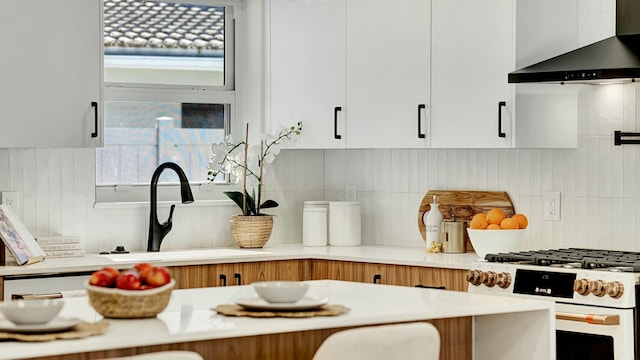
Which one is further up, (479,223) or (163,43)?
(163,43)

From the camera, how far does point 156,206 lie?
4.65 meters

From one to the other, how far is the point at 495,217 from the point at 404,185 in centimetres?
82

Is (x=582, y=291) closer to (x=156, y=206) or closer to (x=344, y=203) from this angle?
(x=344, y=203)

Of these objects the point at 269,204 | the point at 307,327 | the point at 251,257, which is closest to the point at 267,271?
the point at 251,257

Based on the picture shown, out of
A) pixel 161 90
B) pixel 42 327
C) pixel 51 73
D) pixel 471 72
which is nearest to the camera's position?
pixel 42 327

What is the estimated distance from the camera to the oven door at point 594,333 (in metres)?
3.37

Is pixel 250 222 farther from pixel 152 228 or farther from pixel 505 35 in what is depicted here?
pixel 505 35

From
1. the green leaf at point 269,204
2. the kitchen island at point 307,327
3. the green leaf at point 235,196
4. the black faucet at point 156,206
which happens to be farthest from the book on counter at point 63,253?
the kitchen island at point 307,327

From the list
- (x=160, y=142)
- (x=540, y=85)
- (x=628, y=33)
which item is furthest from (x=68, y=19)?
(x=628, y=33)

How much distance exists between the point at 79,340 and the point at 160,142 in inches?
110

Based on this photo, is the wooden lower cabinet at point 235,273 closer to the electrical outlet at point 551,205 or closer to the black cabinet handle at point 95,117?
the black cabinet handle at point 95,117

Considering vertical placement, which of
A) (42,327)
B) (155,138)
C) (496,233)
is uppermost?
(155,138)

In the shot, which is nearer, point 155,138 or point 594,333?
point 594,333

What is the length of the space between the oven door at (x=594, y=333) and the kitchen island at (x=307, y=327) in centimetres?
61
